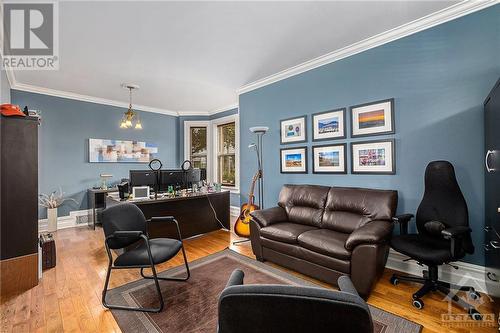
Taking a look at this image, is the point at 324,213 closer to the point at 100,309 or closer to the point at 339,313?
the point at 339,313

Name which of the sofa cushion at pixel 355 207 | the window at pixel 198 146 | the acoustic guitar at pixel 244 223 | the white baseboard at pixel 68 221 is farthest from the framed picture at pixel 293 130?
the white baseboard at pixel 68 221

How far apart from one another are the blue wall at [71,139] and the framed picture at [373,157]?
4914 millimetres

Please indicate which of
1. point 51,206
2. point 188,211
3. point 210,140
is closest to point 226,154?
point 210,140

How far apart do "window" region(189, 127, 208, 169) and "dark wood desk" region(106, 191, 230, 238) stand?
2.18 metres

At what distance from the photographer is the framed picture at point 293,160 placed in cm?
354

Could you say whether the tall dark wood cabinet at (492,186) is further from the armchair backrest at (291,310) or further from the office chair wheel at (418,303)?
the armchair backrest at (291,310)

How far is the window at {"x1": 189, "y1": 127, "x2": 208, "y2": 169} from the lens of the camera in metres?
6.19

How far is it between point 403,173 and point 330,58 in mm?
1853

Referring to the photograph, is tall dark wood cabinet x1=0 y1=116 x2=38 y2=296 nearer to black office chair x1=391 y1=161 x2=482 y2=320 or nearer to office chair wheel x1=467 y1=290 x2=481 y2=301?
black office chair x1=391 y1=161 x2=482 y2=320

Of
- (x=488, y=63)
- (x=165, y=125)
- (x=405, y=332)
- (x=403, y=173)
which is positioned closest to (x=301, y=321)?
(x=405, y=332)

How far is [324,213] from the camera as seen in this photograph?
2.83 metres

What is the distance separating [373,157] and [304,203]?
3.50 ft

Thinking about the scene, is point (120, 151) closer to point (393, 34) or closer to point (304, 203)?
point (304, 203)

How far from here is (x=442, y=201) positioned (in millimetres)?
2150
